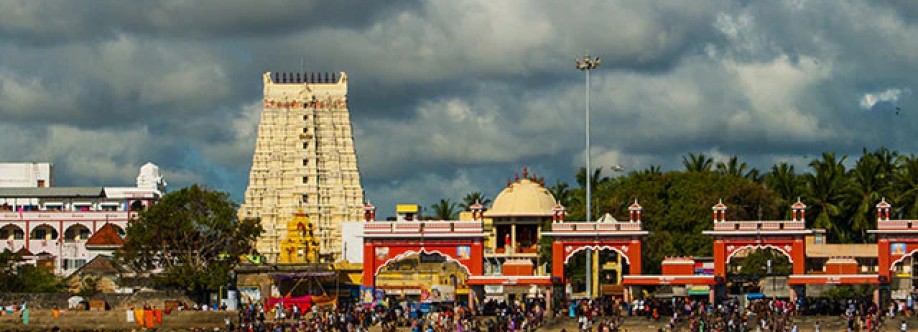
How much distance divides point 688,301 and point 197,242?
2918 centimetres

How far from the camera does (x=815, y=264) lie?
330ft

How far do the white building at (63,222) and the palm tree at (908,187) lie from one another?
50927 mm

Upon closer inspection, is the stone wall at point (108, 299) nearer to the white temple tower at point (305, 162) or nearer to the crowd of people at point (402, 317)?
the crowd of people at point (402, 317)

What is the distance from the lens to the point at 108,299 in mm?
92125

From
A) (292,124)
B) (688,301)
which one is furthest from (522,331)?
(292,124)

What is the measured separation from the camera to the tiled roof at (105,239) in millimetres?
119750

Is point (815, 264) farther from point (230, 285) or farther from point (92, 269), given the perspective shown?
point (92, 269)

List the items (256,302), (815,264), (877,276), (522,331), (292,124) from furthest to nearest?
(292,124) < (815,264) < (256,302) < (877,276) < (522,331)

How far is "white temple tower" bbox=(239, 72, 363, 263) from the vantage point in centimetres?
15312

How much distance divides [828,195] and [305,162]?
58323mm

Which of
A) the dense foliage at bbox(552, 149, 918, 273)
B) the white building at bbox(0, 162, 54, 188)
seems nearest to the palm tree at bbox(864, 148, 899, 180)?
the dense foliage at bbox(552, 149, 918, 273)

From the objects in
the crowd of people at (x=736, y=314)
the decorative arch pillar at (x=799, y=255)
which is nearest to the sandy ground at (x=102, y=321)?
the crowd of people at (x=736, y=314)

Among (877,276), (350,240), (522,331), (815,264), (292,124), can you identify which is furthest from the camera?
(292,124)

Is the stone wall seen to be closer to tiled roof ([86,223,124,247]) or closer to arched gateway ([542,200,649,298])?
arched gateway ([542,200,649,298])
